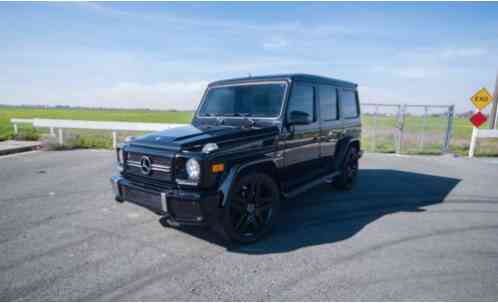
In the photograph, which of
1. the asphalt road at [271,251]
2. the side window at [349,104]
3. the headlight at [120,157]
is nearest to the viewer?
the asphalt road at [271,251]

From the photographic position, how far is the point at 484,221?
3.98 m

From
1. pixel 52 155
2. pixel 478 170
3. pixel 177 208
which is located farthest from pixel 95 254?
pixel 478 170

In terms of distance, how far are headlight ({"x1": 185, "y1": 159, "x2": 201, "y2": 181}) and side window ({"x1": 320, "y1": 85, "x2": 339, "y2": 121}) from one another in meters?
2.58

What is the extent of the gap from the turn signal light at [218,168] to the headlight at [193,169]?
15 cm

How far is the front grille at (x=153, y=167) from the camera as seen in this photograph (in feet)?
9.64

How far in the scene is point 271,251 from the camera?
309 cm

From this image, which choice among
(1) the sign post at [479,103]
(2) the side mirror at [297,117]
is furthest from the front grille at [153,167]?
(1) the sign post at [479,103]

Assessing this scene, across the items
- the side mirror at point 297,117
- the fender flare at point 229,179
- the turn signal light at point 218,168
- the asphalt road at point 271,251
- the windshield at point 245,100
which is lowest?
the asphalt road at point 271,251

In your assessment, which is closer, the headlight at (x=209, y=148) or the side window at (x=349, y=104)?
the headlight at (x=209, y=148)

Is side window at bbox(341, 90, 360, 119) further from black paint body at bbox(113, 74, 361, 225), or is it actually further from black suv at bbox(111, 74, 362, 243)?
black paint body at bbox(113, 74, 361, 225)

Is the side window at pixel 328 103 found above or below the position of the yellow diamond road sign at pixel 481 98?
below

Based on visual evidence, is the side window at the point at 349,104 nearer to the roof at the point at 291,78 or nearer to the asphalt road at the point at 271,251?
the roof at the point at 291,78

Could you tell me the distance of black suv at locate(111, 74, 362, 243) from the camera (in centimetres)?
284

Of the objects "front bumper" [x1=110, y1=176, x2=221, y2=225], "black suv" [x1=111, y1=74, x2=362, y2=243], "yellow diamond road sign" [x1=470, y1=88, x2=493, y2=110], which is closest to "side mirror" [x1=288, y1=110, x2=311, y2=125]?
"black suv" [x1=111, y1=74, x2=362, y2=243]
